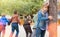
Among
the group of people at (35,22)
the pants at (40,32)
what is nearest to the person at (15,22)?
the group of people at (35,22)

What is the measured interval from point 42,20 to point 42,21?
0.06ft

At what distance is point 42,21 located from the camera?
2.27 metres

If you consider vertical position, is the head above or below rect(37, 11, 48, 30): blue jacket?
above

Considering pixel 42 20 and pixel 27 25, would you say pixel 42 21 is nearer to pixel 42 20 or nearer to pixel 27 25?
pixel 42 20

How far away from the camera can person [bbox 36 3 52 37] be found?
2238 millimetres

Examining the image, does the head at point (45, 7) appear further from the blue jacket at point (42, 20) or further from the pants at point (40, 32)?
the pants at point (40, 32)

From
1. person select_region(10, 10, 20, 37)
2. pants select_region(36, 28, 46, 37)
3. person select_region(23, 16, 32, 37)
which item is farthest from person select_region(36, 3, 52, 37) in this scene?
person select_region(10, 10, 20, 37)

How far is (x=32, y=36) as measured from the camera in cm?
230

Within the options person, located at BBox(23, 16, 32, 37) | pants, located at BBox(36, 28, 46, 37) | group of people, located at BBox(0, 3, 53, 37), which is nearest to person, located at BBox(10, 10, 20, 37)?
group of people, located at BBox(0, 3, 53, 37)

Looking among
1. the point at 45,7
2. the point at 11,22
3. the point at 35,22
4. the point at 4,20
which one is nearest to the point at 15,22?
the point at 11,22

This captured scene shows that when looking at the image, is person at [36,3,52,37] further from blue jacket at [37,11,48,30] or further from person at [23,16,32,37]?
person at [23,16,32,37]

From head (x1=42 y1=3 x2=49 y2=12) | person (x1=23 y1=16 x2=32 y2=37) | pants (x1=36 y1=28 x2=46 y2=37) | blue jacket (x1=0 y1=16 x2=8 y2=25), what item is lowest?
pants (x1=36 y1=28 x2=46 y2=37)

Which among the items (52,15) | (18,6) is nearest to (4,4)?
(18,6)

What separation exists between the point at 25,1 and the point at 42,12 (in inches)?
12.5
